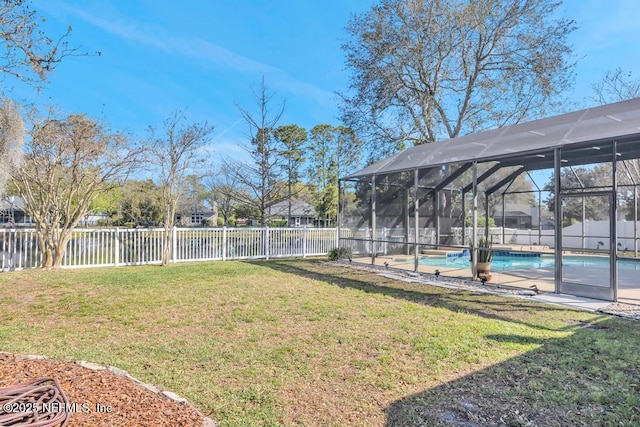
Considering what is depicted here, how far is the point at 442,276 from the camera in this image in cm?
817

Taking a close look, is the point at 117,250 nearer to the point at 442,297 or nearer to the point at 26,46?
the point at 26,46

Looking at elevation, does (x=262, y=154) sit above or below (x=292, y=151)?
below

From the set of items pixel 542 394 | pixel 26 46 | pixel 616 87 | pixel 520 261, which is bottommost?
pixel 542 394

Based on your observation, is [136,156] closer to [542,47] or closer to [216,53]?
[216,53]

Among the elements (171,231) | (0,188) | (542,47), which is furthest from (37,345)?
(542,47)

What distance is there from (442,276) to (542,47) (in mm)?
12318

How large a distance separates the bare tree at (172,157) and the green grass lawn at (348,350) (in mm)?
3957

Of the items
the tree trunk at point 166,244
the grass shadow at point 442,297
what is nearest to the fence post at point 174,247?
the tree trunk at point 166,244

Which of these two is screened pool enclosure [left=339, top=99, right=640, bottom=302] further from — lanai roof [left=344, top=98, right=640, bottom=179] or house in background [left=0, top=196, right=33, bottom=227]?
house in background [left=0, top=196, right=33, bottom=227]

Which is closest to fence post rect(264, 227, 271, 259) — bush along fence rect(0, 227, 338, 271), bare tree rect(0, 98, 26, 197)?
bush along fence rect(0, 227, 338, 271)

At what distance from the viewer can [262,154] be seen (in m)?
18.0

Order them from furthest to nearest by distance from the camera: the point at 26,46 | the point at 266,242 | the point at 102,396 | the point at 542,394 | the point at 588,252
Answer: the point at 266,242 < the point at 588,252 < the point at 26,46 < the point at 542,394 < the point at 102,396

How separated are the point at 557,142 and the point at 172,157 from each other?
32.2 ft

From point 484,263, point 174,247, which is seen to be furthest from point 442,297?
point 174,247
